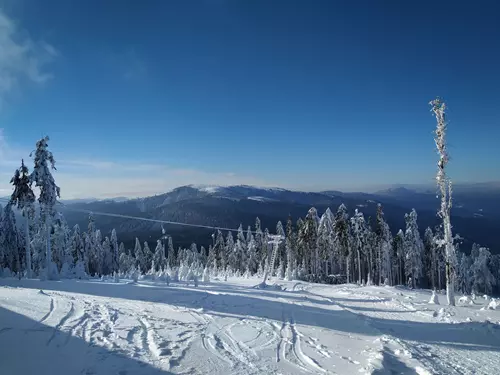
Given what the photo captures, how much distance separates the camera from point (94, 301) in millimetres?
14852

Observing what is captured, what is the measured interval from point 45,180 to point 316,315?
23.9 m

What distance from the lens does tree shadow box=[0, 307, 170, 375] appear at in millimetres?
6816

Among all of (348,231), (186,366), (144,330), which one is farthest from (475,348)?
(348,231)

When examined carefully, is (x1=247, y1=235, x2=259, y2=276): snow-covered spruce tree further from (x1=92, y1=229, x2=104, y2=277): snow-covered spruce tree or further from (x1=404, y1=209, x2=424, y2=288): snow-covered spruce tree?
(x1=404, y1=209, x2=424, y2=288): snow-covered spruce tree

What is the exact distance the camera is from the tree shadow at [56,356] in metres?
6.82

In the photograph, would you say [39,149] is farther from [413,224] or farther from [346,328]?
[413,224]

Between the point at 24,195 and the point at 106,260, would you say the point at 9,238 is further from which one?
the point at 24,195

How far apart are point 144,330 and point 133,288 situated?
33.4 ft

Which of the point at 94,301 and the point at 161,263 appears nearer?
the point at 94,301

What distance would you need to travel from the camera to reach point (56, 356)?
756 cm

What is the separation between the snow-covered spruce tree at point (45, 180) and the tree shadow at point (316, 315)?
27.5ft

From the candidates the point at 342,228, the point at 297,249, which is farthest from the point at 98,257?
the point at 342,228

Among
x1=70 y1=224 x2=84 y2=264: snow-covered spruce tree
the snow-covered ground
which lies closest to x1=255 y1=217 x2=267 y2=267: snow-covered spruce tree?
x1=70 y1=224 x2=84 y2=264: snow-covered spruce tree

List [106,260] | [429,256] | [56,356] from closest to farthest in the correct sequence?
[56,356] → [429,256] → [106,260]
